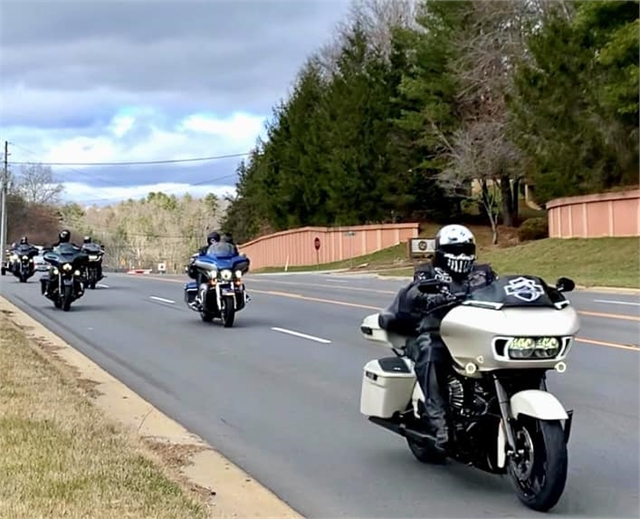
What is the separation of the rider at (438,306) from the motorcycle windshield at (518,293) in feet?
1.30

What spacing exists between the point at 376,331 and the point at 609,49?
92.3 ft

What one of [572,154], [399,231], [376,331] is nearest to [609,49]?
[572,154]

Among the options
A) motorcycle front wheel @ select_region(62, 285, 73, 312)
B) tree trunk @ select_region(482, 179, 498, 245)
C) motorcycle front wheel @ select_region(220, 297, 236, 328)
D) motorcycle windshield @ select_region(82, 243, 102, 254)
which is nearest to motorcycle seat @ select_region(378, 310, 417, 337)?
motorcycle front wheel @ select_region(220, 297, 236, 328)

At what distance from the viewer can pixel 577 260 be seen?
118 feet

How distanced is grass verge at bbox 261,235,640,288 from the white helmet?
21.3m

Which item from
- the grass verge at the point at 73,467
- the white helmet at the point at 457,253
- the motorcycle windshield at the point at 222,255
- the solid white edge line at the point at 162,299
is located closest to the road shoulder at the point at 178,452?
the grass verge at the point at 73,467

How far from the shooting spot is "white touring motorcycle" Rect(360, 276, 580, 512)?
6113mm

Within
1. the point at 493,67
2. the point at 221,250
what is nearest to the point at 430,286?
the point at 221,250

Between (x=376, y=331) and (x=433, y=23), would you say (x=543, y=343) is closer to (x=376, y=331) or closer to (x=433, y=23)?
(x=376, y=331)

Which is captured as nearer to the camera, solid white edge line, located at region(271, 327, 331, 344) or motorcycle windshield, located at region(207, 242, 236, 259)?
solid white edge line, located at region(271, 327, 331, 344)

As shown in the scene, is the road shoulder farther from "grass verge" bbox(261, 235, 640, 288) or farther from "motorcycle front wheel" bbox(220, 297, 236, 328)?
"grass verge" bbox(261, 235, 640, 288)

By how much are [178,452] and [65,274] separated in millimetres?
14700

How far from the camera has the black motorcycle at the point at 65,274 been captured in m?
21.9

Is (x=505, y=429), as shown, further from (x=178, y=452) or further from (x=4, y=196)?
(x=4, y=196)
